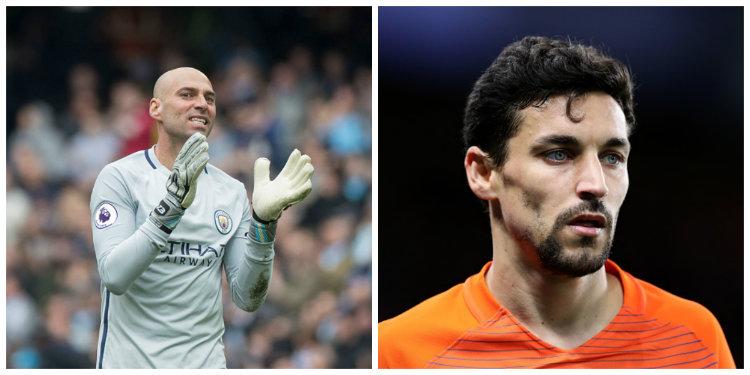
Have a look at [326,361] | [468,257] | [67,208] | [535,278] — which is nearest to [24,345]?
[67,208]

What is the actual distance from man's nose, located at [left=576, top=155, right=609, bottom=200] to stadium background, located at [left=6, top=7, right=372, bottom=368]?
3.32m

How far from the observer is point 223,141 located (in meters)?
7.56

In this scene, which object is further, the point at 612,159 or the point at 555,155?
the point at 612,159

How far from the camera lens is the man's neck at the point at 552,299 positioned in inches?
203

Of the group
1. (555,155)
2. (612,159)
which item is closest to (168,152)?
(555,155)

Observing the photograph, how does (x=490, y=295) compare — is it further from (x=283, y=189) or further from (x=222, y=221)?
(x=222, y=221)

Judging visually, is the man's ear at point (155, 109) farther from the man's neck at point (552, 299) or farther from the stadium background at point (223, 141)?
the stadium background at point (223, 141)

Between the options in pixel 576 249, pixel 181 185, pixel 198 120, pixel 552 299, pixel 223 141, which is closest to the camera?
pixel 181 185

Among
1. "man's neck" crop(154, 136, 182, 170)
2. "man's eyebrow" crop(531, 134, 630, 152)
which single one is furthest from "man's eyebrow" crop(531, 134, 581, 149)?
"man's neck" crop(154, 136, 182, 170)

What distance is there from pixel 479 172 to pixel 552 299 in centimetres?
81

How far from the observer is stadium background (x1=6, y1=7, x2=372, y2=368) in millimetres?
7801

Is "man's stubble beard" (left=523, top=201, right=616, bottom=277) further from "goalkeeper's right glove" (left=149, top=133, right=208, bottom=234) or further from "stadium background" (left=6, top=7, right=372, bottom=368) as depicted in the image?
"stadium background" (left=6, top=7, right=372, bottom=368)

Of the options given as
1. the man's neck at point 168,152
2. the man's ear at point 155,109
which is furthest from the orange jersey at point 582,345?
the man's ear at point 155,109

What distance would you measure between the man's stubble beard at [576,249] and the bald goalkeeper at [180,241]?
4.31 feet
